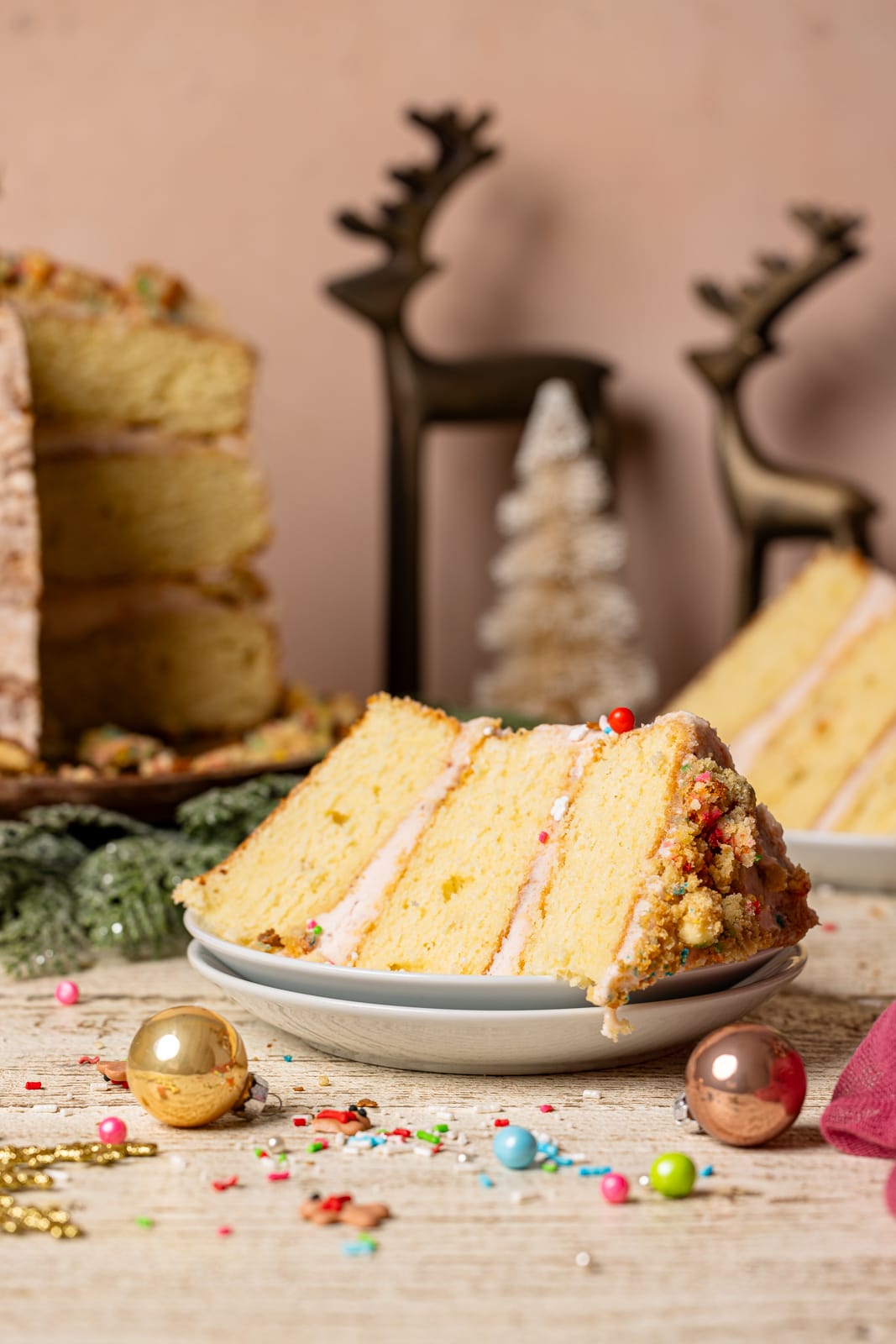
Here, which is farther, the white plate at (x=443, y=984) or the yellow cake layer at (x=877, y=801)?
the yellow cake layer at (x=877, y=801)

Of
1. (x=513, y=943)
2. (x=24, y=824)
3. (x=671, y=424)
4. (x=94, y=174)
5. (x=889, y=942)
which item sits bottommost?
(x=889, y=942)

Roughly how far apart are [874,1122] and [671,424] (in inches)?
91.4

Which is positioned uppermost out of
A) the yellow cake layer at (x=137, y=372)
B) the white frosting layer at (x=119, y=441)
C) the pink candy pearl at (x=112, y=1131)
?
the yellow cake layer at (x=137, y=372)

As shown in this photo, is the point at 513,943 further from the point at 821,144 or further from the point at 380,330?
the point at 821,144

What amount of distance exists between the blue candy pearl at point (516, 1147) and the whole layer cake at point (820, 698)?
44.6 inches

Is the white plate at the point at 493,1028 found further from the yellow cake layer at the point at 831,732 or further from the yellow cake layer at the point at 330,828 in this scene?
the yellow cake layer at the point at 831,732

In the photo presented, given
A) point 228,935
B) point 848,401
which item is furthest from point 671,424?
point 228,935

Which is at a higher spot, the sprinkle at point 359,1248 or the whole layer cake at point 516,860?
the whole layer cake at point 516,860

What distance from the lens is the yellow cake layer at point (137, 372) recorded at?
230 centimetres

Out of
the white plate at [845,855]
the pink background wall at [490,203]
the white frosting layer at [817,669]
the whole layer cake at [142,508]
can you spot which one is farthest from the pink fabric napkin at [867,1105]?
the pink background wall at [490,203]

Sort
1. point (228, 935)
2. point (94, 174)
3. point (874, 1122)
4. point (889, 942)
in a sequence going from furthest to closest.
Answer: point (94, 174)
point (889, 942)
point (228, 935)
point (874, 1122)

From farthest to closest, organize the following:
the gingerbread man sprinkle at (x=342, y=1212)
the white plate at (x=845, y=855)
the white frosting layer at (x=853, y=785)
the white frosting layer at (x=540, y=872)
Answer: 1. the white frosting layer at (x=853, y=785)
2. the white plate at (x=845, y=855)
3. the white frosting layer at (x=540, y=872)
4. the gingerbread man sprinkle at (x=342, y=1212)

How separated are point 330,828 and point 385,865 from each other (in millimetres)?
83

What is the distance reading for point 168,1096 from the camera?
112 centimetres
